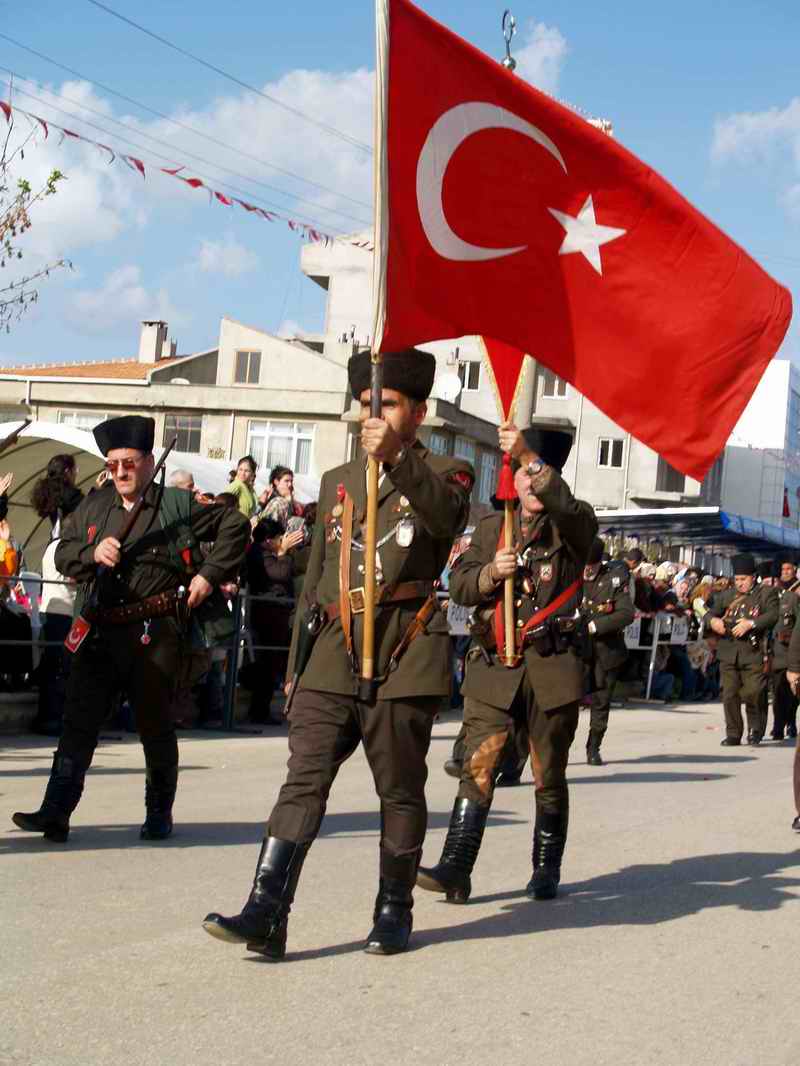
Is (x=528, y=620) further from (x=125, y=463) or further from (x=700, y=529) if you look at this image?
(x=700, y=529)

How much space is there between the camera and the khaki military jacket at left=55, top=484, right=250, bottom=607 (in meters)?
8.02

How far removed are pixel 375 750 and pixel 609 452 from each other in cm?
6639

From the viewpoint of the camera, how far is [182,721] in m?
15.3

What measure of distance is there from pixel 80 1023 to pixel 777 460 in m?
82.0

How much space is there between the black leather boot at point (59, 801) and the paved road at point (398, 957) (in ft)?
0.32

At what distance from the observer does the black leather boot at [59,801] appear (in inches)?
312

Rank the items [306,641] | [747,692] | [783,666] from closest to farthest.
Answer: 1. [306,641]
2. [747,692]
3. [783,666]

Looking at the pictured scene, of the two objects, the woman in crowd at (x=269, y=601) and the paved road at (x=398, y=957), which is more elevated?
the woman in crowd at (x=269, y=601)

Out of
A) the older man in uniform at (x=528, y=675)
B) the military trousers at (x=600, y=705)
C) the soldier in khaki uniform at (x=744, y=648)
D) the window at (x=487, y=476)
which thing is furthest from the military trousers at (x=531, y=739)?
the window at (x=487, y=476)

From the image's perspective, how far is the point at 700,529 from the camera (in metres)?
31.9

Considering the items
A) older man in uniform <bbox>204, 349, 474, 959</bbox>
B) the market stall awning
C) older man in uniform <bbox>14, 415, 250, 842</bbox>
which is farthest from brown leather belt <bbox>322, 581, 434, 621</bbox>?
the market stall awning

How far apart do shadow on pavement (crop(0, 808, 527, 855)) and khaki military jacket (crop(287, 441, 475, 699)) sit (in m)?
2.41

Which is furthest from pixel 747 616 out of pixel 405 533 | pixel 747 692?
pixel 405 533

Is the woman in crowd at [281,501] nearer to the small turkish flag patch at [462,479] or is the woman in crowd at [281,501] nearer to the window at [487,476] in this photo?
the small turkish flag patch at [462,479]
